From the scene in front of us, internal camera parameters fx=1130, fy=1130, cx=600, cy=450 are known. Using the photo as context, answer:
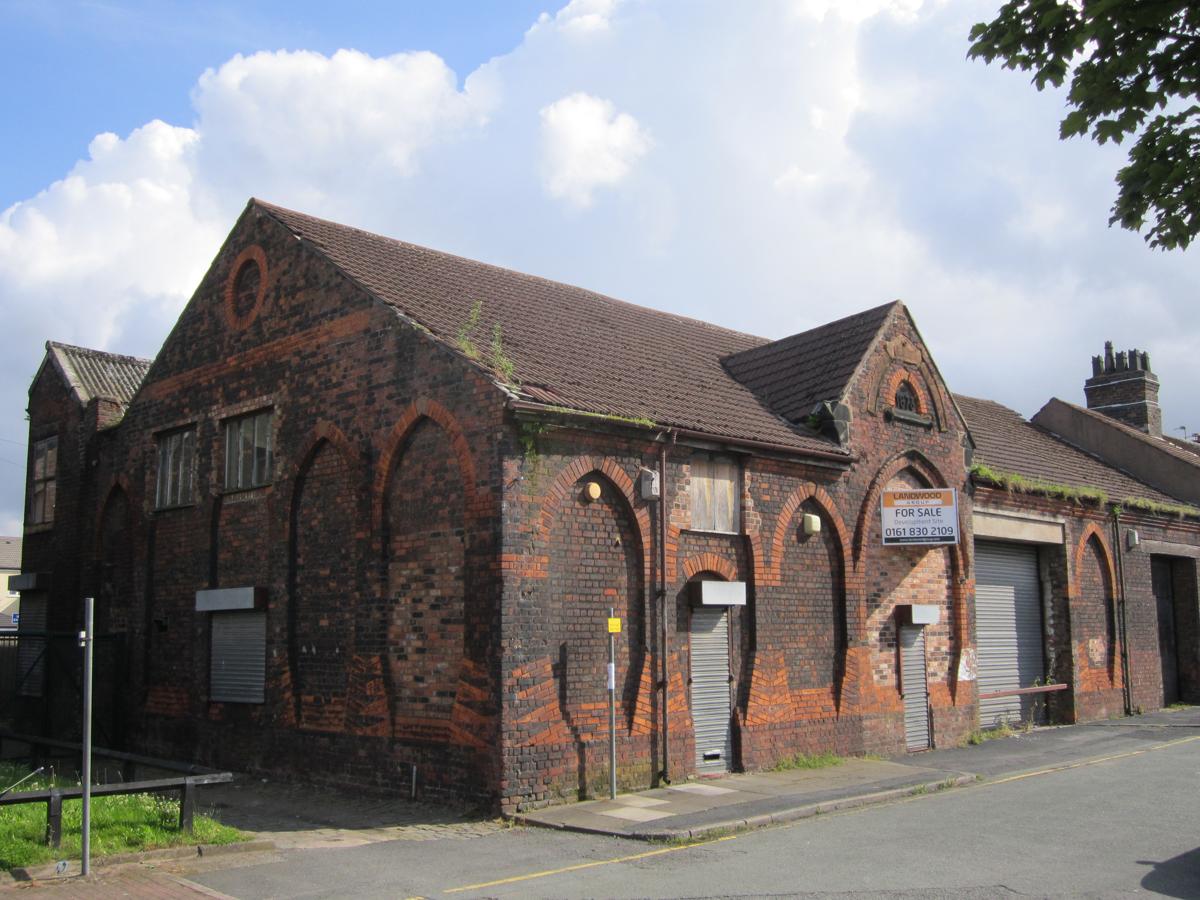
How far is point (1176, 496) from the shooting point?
28.6 meters

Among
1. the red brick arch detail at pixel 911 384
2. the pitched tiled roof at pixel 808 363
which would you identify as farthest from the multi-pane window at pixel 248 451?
the red brick arch detail at pixel 911 384

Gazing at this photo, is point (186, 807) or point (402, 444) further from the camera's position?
point (402, 444)

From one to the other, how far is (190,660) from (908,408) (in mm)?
12750

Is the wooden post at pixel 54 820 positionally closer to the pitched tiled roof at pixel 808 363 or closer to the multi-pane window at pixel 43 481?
the pitched tiled roof at pixel 808 363

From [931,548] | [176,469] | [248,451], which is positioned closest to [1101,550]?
[931,548]

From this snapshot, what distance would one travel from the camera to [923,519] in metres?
18.2

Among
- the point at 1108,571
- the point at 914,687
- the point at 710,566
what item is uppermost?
the point at 1108,571

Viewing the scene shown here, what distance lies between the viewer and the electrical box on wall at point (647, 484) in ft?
47.5

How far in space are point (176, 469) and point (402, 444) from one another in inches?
256

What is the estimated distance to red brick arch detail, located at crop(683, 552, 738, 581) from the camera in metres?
15.2

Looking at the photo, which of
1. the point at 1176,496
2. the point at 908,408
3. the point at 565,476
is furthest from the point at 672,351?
the point at 1176,496

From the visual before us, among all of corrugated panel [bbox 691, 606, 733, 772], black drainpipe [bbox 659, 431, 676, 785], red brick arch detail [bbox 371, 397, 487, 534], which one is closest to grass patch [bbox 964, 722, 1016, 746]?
corrugated panel [bbox 691, 606, 733, 772]

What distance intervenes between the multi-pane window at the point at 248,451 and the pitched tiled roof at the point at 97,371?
19.9 feet

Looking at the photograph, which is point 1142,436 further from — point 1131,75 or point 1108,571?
point 1131,75
